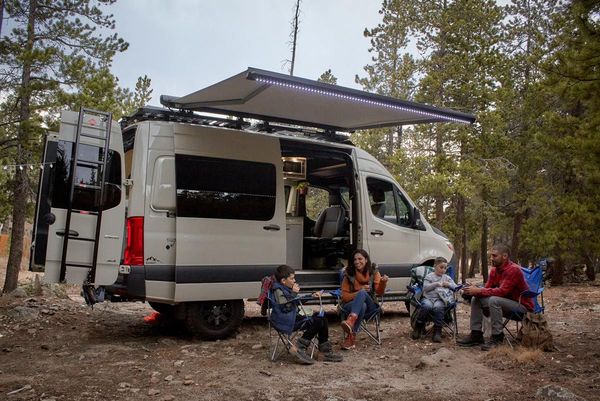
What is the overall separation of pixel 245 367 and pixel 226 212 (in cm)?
207

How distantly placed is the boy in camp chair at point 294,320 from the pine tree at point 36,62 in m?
6.83

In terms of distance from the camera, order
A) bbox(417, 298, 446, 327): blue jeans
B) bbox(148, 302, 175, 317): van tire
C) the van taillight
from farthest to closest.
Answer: bbox(148, 302, 175, 317): van tire < bbox(417, 298, 446, 327): blue jeans < the van taillight

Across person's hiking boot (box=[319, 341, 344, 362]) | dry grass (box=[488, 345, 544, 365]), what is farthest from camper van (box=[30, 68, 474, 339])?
dry grass (box=[488, 345, 544, 365])

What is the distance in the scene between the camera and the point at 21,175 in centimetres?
1028

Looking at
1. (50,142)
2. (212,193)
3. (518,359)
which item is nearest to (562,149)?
(518,359)

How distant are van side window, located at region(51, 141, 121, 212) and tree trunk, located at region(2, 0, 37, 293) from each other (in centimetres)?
508

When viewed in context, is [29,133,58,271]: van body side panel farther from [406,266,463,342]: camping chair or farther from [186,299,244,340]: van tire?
[406,266,463,342]: camping chair

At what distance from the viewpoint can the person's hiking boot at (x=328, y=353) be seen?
212 inches

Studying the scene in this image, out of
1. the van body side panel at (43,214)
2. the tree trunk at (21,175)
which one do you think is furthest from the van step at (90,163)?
the tree trunk at (21,175)

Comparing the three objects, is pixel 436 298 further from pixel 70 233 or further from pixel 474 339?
pixel 70 233

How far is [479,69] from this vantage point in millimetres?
16000

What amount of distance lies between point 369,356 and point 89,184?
365cm

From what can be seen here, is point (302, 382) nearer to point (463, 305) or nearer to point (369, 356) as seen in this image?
point (369, 356)

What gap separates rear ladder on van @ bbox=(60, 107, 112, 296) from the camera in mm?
5434
